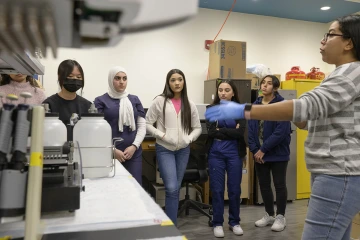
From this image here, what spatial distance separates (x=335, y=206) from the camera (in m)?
1.08

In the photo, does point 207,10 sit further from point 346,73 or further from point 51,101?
point 346,73

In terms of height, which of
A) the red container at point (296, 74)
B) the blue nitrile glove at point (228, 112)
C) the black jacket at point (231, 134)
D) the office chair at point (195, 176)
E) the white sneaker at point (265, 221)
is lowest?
the white sneaker at point (265, 221)

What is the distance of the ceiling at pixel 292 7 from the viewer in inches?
146

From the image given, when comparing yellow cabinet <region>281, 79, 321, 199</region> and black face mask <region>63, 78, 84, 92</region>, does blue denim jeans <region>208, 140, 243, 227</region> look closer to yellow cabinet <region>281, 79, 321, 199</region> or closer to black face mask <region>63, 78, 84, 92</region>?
black face mask <region>63, 78, 84, 92</region>

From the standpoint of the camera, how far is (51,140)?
1.03 meters

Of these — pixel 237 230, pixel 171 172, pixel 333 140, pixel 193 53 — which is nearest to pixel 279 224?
pixel 237 230

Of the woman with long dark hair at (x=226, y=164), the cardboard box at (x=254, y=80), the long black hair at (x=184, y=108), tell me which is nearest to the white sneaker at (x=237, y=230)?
the woman with long dark hair at (x=226, y=164)

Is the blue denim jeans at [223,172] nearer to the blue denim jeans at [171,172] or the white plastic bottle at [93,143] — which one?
the blue denim jeans at [171,172]

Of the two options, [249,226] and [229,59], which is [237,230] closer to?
[249,226]

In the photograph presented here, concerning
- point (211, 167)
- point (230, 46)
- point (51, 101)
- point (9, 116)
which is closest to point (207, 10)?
point (230, 46)

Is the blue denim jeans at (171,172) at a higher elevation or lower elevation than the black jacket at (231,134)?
lower

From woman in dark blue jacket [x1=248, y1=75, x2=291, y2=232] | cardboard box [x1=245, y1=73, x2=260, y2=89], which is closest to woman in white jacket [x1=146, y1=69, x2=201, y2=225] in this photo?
woman in dark blue jacket [x1=248, y1=75, x2=291, y2=232]

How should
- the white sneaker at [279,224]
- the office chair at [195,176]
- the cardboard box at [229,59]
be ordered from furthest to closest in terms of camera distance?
the cardboard box at [229,59] → the office chair at [195,176] → the white sneaker at [279,224]

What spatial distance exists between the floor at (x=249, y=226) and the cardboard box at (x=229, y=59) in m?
1.61
